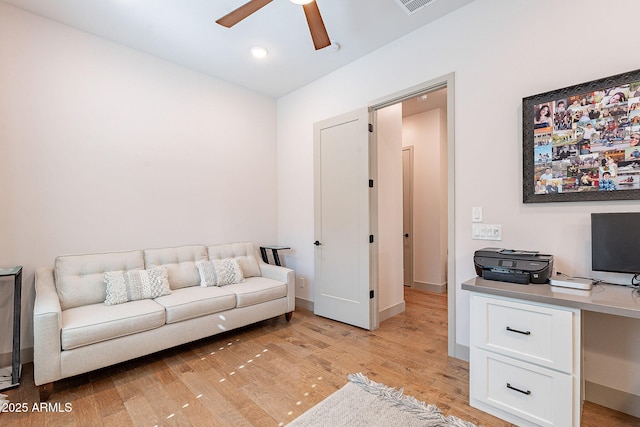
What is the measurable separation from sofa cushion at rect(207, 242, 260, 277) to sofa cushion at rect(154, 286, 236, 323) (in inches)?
→ 21.9

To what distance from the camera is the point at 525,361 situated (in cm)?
169

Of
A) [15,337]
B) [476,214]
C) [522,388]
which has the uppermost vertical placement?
[476,214]

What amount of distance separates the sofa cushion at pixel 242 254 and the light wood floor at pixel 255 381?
722mm

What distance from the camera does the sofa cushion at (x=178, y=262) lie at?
310cm

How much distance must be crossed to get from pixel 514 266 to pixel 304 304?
2.70m

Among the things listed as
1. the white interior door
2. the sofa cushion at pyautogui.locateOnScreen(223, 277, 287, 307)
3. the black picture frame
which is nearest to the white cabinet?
the black picture frame

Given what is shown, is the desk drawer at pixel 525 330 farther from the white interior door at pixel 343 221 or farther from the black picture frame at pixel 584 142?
the white interior door at pixel 343 221

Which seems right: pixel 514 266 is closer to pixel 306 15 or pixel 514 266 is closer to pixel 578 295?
pixel 578 295

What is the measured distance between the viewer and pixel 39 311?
6.51ft

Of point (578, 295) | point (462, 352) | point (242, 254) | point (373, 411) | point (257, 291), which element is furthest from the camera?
point (242, 254)

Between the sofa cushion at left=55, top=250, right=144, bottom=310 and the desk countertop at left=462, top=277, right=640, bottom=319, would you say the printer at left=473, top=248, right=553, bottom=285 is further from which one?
the sofa cushion at left=55, top=250, right=144, bottom=310

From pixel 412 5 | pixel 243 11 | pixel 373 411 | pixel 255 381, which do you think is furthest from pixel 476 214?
pixel 243 11

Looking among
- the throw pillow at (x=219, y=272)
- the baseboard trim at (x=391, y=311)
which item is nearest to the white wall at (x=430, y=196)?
the baseboard trim at (x=391, y=311)

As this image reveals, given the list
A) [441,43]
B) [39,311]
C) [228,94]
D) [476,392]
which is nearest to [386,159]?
[441,43]
